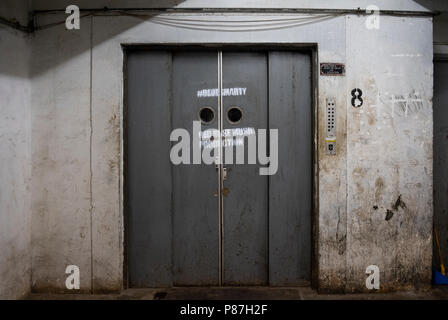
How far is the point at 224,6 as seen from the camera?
135 inches

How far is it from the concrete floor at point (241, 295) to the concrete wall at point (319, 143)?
0.11m

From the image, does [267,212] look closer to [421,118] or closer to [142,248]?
[142,248]

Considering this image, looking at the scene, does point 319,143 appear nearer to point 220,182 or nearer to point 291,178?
point 291,178

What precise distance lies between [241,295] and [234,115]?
2.16 m

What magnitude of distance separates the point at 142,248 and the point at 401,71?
12.4 ft

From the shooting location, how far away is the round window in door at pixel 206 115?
11.9 feet

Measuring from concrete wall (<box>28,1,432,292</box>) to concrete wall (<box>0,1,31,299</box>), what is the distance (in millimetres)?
99

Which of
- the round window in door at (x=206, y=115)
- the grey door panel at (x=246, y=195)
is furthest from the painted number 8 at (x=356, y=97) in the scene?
the round window in door at (x=206, y=115)

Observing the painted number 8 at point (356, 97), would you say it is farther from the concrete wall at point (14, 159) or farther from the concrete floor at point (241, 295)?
the concrete wall at point (14, 159)

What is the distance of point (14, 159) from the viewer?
3.28 m

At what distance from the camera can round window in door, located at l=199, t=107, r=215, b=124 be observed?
363 cm

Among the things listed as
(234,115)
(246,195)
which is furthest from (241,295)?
(234,115)

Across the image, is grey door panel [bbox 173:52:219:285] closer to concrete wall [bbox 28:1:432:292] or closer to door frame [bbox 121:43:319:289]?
door frame [bbox 121:43:319:289]
